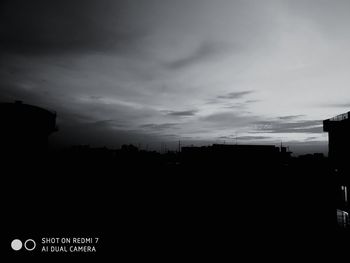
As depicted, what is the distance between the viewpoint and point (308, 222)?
2170cm

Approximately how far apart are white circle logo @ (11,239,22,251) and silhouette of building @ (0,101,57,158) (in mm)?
14921

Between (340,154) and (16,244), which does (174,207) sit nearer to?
(16,244)

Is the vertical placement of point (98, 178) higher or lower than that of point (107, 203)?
higher

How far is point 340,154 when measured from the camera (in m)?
27.0

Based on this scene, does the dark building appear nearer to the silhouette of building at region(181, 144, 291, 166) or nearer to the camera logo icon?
the silhouette of building at region(181, 144, 291, 166)

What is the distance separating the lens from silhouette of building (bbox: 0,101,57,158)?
2506 centimetres

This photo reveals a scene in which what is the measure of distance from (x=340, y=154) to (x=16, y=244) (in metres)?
34.5

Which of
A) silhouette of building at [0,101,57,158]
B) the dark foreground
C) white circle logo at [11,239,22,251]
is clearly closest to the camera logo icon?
white circle logo at [11,239,22,251]

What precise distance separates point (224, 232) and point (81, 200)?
14111mm

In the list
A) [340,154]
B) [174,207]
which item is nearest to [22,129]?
[174,207]

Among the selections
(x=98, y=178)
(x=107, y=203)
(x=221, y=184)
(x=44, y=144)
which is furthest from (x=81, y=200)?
(x=221, y=184)

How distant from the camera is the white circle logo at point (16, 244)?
13.2m

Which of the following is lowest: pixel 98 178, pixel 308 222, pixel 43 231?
pixel 308 222

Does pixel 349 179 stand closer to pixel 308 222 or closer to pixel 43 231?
pixel 308 222
